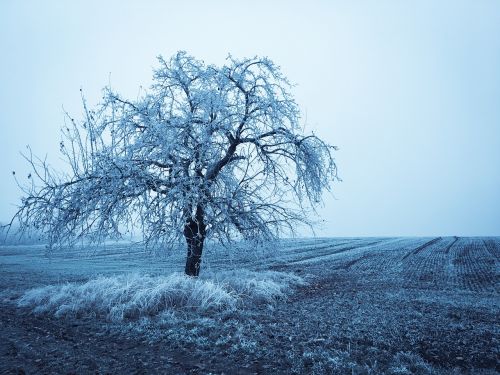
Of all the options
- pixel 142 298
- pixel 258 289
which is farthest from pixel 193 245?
pixel 142 298

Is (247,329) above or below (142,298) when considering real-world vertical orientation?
below

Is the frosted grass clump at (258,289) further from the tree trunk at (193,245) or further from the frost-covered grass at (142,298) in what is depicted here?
the tree trunk at (193,245)

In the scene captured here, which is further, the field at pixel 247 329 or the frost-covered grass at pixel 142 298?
the frost-covered grass at pixel 142 298

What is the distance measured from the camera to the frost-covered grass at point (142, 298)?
28.5ft

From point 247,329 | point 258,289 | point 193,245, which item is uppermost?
point 193,245

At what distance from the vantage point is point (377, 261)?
71.8ft

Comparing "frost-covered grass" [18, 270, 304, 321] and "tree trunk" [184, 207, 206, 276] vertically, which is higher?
"tree trunk" [184, 207, 206, 276]

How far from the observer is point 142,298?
29.2ft

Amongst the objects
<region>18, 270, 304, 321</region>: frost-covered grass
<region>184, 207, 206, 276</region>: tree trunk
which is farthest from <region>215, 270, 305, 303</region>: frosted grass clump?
<region>184, 207, 206, 276</region>: tree trunk

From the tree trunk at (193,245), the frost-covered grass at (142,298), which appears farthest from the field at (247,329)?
the tree trunk at (193,245)

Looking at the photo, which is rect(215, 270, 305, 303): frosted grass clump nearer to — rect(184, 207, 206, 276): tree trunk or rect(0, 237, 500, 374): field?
rect(0, 237, 500, 374): field

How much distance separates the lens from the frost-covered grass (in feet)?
28.5

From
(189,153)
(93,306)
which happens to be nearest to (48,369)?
(93,306)

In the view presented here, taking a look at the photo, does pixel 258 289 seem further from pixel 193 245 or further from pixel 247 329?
pixel 247 329
